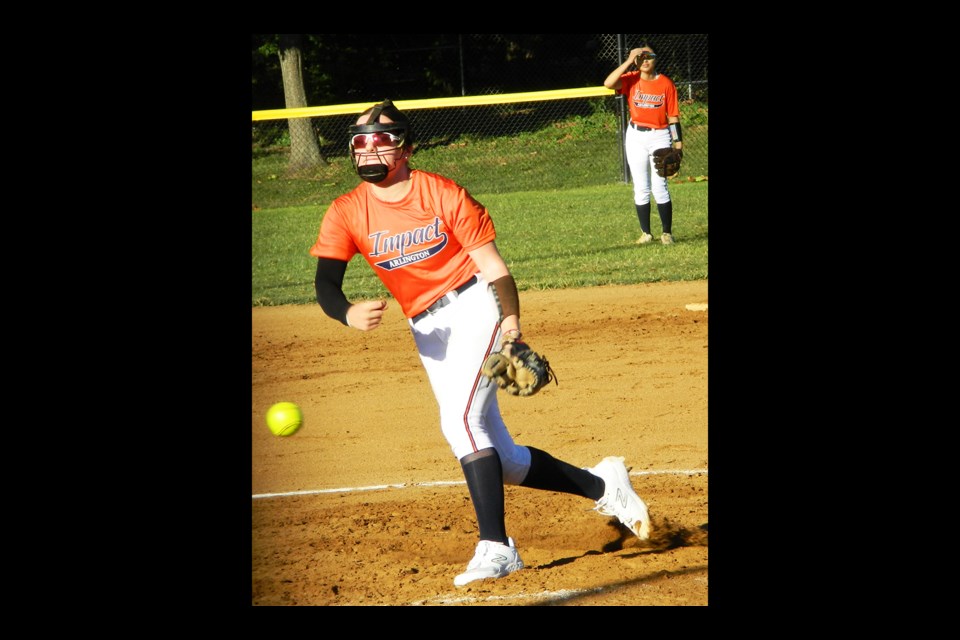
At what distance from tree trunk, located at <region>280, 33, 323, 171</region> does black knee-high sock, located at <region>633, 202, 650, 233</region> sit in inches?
148

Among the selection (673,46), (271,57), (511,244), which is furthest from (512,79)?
(511,244)

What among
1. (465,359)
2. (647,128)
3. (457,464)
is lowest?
(457,464)

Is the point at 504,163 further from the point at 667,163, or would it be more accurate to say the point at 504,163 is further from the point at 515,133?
the point at 667,163

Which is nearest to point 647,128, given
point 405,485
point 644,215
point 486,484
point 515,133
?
point 644,215

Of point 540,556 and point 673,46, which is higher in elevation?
point 673,46

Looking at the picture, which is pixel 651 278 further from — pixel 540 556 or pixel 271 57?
pixel 271 57

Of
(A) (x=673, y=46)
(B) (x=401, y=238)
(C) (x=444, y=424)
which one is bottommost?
(C) (x=444, y=424)

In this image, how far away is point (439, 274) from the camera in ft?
13.1

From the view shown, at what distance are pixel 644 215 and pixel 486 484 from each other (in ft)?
23.8

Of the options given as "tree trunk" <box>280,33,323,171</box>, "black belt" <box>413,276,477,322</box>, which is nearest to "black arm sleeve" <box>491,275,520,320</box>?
"black belt" <box>413,276,477,322</box>

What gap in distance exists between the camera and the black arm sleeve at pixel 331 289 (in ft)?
12.8

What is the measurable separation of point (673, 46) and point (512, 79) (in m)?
2.43

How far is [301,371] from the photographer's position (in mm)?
7578

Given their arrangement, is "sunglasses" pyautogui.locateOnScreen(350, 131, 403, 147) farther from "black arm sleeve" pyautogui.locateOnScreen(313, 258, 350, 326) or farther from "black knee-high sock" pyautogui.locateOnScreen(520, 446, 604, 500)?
"black knee-high sock" pyautogui.locateOnScreen(520, 446, 604, 500)
